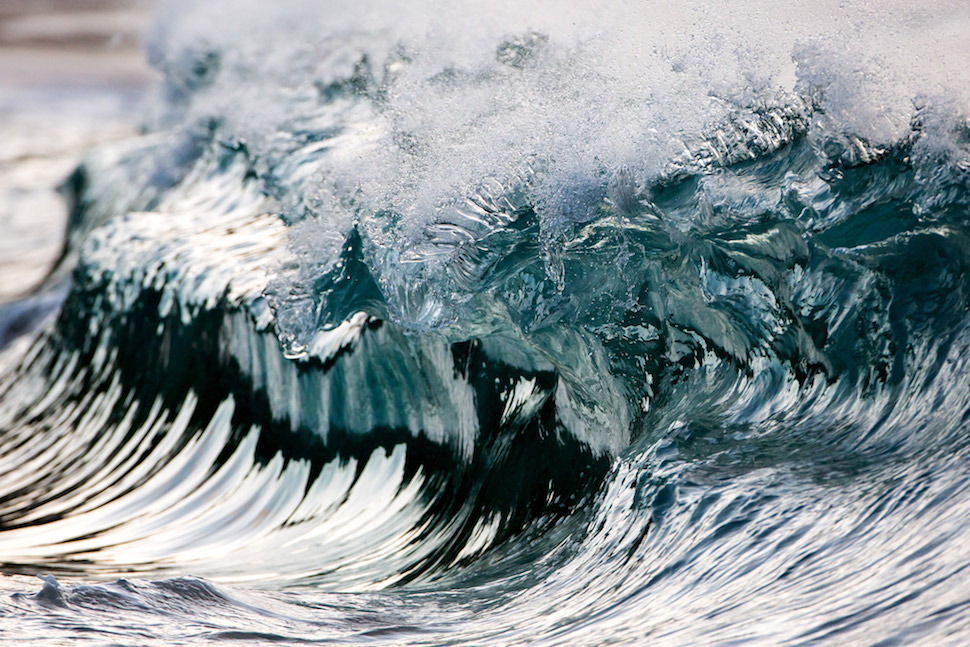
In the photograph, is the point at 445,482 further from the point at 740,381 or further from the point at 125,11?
the point at 125,11

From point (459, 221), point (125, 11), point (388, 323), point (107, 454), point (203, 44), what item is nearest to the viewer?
point (459, 221)

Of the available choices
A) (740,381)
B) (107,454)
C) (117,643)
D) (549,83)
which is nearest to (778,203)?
(740,381)

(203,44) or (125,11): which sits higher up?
(125,11)

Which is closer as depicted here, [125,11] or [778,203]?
[778,203]

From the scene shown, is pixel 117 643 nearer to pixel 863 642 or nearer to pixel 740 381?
pixel 863 642

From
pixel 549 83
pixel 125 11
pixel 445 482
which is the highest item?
pixel 125 11

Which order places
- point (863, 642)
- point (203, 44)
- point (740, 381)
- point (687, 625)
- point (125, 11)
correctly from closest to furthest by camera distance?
point (863, 642) → point (687, 625) → point (740, 381) → point (203, 44) → point (125, 11)
